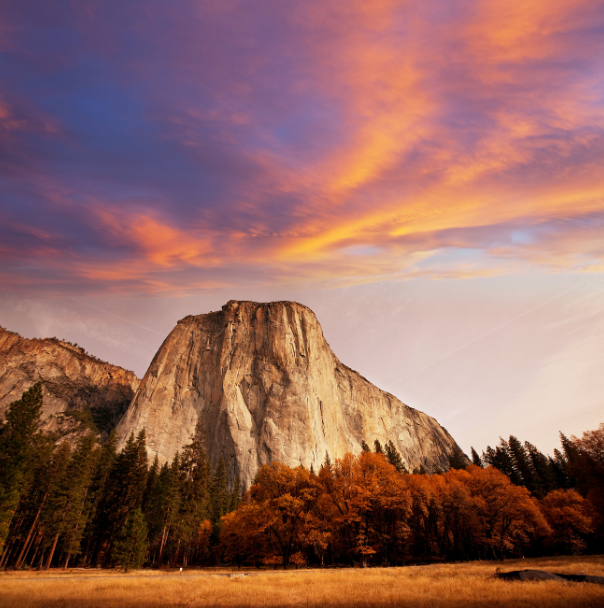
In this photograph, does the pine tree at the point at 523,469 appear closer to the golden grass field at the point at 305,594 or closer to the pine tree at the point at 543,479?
the pine tree at the point at 543,479

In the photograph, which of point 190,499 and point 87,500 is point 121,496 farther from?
point 190,499

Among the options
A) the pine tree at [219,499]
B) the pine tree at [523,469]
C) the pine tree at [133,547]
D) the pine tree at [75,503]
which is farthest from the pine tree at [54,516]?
the pine tree at [523,469]

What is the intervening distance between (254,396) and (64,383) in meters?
70.7

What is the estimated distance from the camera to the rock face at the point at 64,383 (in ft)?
348

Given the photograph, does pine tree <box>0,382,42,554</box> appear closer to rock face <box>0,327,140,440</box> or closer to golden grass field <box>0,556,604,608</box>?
golden grass field <box>0,556,604,608</box>

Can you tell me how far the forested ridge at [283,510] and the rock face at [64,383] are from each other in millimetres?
64928

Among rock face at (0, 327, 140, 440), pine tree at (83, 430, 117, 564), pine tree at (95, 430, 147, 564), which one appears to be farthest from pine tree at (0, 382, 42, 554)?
rock face at (0, 327, 140, 440)

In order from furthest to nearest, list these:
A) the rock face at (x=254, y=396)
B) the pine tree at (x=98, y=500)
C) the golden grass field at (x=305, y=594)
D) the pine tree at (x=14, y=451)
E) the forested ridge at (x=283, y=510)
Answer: the rock face at (x=254, y=396)
the pine tree at (x=98, y=500)
the forested ridge at (x=283, y=510)
the pine tree at (x=14, y=451)
the golden grass field at (x=305, y=594)

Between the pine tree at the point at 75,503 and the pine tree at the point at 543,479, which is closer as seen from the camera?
the pine tree at the point at 75,503

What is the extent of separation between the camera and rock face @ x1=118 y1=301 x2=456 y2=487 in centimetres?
8981

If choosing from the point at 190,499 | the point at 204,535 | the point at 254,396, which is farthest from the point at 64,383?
the point at 190,499

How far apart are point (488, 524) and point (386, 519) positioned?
1201cm

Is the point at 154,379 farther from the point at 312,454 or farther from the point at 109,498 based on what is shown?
the point at 109,498

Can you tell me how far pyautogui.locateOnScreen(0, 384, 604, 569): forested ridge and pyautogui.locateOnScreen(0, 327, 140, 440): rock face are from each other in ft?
213
